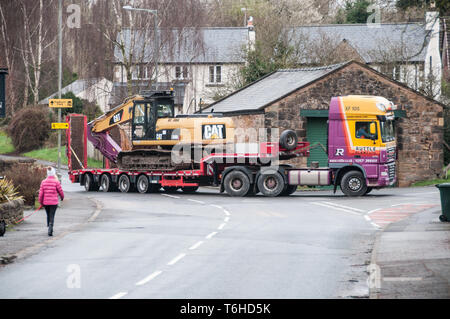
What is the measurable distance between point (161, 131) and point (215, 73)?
36959mm

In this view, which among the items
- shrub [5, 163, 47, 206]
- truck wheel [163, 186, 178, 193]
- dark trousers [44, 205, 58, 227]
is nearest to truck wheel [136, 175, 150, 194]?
truck wheel [163, 186, 178, 193]

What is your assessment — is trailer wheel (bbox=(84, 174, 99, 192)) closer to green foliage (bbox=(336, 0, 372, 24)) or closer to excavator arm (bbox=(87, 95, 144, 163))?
excavator arm (bbox=(87, 95, 144, 163))

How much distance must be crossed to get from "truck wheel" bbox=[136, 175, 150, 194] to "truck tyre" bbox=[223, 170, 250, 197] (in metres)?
4.35

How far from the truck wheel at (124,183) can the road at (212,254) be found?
328 inches

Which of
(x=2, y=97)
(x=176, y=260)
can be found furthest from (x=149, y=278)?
(x=2, y=97)

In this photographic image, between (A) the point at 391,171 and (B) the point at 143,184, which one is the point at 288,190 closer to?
(A) the point at 391,171

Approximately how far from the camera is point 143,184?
118ft

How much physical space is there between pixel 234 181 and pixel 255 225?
11.3m

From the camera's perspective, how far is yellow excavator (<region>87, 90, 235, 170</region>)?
114 ft

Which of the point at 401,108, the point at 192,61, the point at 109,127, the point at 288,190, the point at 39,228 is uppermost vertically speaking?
the point at 192,61

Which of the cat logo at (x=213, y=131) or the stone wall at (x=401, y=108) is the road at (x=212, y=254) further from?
the stone wall at (x=401, y=108)

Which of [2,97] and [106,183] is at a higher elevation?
[2,97]
